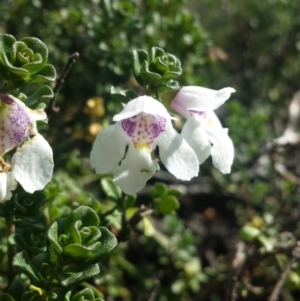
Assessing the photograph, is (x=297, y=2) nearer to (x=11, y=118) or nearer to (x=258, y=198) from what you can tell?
(x=258, y=198)

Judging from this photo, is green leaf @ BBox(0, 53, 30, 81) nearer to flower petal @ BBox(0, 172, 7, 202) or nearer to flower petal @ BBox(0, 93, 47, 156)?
flower petal @ BBox(0, 93, 47, 156)

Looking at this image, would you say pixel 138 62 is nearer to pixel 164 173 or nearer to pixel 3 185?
pixel 3 185

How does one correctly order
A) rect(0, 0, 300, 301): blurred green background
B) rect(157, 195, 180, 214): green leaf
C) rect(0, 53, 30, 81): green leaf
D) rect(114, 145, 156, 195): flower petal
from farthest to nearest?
rect(0, 0, 300, 301): blurred green background → rect(157, 195, 180, 214): green leaf → rect(114, 145, 156, 195): flower petal → rect(0, 53, 30, 81): green leaf

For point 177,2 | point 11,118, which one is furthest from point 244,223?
point 11,118

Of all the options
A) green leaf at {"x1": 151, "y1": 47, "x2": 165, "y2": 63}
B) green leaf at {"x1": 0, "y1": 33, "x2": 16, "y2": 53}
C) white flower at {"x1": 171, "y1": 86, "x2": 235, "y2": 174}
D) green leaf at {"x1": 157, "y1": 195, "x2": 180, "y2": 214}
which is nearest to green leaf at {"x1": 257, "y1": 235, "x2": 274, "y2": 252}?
green leaf at {"x1": 157, "y1": 195, "x2": 180, "y2": 214}

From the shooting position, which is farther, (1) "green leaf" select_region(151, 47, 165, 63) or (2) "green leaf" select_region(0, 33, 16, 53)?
(1) "green leaf" select_region(151, 47, 165, 63)
